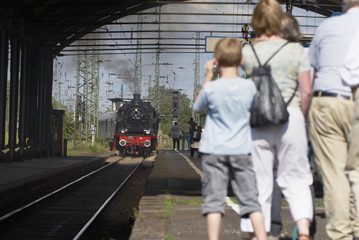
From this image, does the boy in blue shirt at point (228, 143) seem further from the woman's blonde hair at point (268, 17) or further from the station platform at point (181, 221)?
the station platform at point (181, 221)

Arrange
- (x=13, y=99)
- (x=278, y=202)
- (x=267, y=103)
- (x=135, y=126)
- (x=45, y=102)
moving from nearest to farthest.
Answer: (x=267, y=103) → (x=278, y=202) → (x=13, y=99) → (x=45, y=102) → (x=135, y=126)

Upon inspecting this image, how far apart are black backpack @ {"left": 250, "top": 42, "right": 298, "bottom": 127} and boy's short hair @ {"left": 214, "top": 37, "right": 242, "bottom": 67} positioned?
240 mm

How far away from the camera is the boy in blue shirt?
13.8ft

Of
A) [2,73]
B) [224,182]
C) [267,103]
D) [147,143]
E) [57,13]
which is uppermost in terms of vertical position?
[57,13]

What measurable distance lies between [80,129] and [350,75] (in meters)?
35.1

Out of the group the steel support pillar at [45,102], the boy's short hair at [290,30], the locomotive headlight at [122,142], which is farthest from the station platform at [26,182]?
the locomotive headlight at [122,142]

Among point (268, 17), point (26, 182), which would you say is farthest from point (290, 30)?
point (26, 182)

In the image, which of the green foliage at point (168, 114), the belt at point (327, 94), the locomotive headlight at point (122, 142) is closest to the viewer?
the belt at point (327, 94)

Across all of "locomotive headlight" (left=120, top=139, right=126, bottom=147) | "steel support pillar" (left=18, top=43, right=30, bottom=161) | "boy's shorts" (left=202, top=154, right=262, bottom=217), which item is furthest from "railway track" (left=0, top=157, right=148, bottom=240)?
"locomotive headlight" (left=120, top=139, right=126, bottom=147)

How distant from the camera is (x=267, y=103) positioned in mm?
4312

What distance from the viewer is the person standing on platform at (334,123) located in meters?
4.30

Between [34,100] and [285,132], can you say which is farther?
[34,100]

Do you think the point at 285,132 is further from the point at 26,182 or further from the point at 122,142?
the point at 122,142

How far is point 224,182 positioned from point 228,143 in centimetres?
28
